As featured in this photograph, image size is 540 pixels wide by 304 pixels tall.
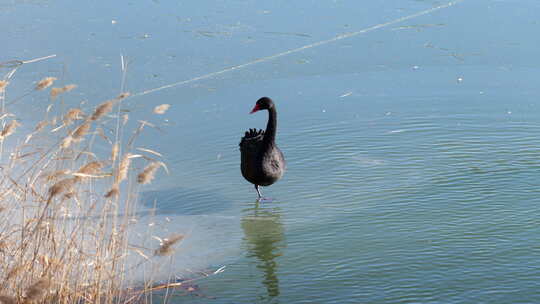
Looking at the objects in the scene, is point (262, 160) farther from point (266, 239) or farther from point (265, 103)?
point (265, 103)

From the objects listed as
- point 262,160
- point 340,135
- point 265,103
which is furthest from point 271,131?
point 340,135

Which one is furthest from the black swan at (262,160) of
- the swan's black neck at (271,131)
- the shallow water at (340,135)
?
A: the shallow water at (340,135)

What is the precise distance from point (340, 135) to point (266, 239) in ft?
4.93

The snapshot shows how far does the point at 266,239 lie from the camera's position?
4.18 m

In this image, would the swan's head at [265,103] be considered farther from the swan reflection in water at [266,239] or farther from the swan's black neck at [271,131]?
the swan reflection in water at [266,239]

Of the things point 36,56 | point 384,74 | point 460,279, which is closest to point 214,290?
point 460,279

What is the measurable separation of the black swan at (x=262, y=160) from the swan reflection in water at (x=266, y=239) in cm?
19

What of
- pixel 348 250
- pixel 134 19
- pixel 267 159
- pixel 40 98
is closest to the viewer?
pixel 348 250

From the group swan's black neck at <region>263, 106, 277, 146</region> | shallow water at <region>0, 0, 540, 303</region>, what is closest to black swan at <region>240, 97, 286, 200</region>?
swan's black neck at <region>263, 106, 277, 146</region>

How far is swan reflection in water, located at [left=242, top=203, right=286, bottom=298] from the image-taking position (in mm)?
3708

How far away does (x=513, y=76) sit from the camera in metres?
6.51

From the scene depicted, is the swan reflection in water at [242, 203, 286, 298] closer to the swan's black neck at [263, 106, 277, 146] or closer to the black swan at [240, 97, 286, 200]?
the black swan at [240, 97, 286, 200]

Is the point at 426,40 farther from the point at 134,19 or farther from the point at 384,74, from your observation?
the point at 134,19

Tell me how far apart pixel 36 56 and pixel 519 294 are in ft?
16.5
